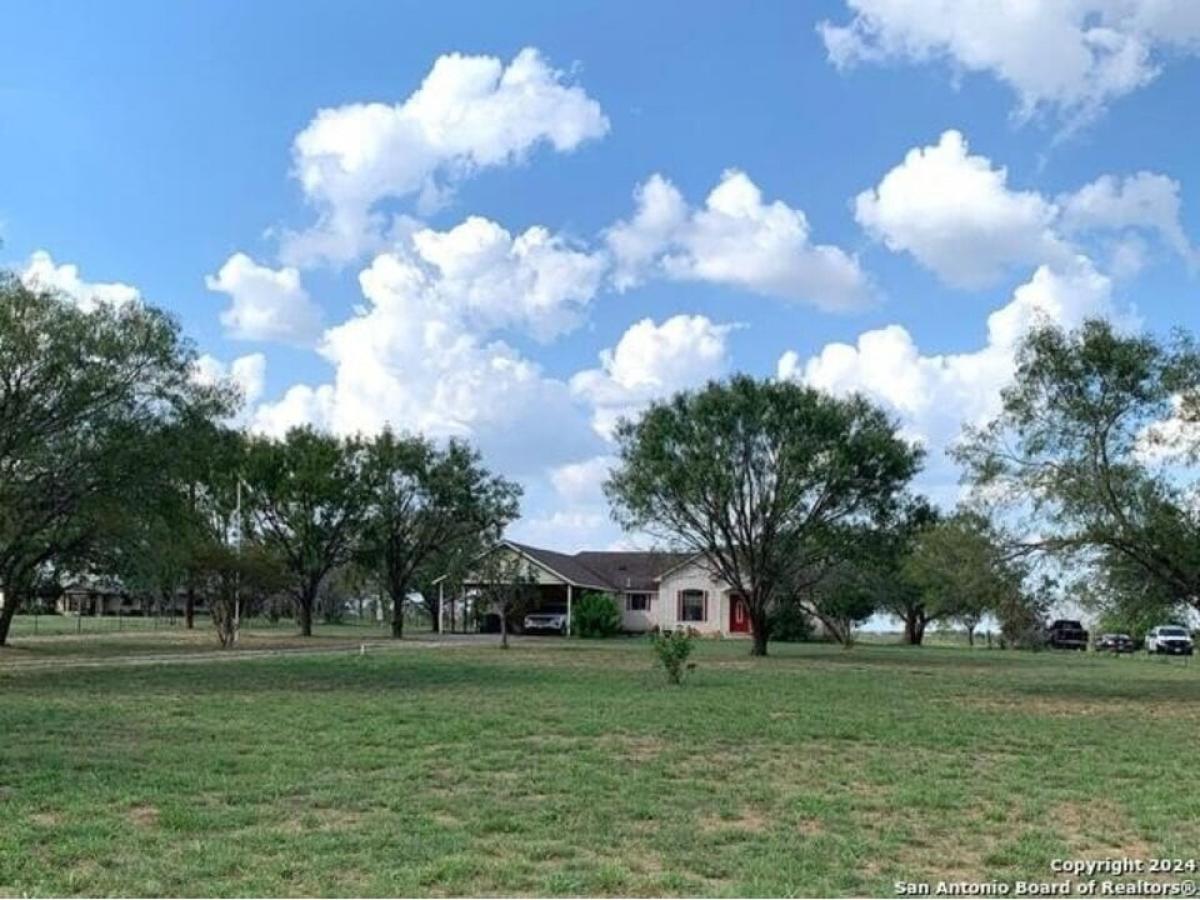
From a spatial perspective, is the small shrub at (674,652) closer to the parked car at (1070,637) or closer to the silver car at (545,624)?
A: the silver car at (545,624)

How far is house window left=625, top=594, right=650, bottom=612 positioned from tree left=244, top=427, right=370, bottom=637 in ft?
63.2

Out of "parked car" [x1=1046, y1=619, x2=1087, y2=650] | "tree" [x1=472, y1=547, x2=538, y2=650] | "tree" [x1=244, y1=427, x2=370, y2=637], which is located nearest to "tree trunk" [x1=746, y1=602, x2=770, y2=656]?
"tree" [x1=472, y1=547, x2=538, y2=650]

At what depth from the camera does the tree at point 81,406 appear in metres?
21.4

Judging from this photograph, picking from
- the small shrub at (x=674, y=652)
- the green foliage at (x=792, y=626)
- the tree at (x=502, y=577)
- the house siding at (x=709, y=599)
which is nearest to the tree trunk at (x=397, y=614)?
the tree at (x=502, y=577)

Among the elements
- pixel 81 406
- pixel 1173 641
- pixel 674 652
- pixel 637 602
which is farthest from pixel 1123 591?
pixel 637 602

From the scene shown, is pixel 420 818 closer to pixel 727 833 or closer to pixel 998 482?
pixel 727 833

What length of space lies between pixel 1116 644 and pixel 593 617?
82.4ft

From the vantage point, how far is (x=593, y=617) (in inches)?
2087

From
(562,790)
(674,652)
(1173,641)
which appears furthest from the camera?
(1173,641)

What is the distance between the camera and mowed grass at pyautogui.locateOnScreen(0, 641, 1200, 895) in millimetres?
6965

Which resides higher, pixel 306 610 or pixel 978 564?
pixel 978 564

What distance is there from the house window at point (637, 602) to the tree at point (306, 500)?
63.2 ft

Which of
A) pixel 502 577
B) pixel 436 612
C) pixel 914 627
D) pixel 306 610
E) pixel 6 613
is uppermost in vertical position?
pixel 502 577

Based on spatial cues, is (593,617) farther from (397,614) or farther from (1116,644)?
(1116,644)
